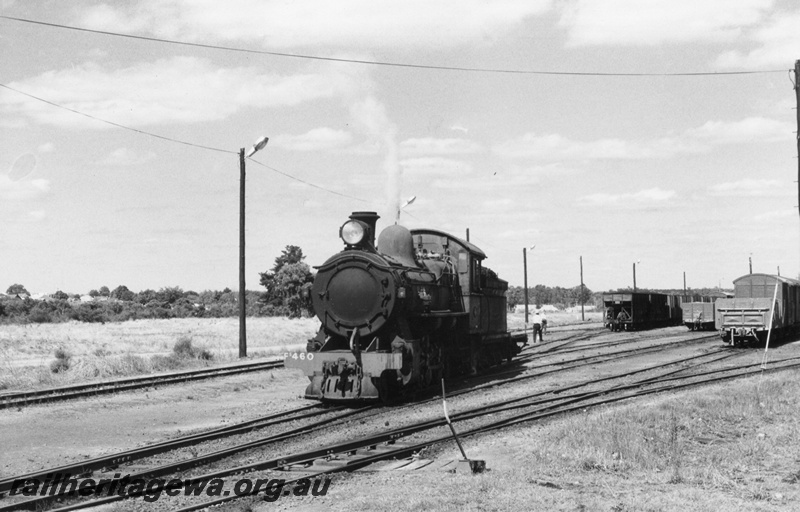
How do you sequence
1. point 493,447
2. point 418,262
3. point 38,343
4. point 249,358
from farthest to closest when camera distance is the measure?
point 38,343
point 249,358
point 418,262
point 493,447

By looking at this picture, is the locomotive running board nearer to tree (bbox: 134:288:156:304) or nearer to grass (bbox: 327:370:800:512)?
grass (bbox: 327:370:800:512)

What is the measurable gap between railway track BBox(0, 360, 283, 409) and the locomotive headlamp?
22.1ft

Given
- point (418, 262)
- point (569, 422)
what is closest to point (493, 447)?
point (569, 422)

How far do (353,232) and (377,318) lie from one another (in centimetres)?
185

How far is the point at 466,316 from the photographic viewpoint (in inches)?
699

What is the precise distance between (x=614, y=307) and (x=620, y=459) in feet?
121

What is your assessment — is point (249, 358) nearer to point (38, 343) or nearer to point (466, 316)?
point (466, 316)

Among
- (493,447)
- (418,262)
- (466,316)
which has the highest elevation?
(418,262)

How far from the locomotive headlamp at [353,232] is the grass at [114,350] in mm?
9389

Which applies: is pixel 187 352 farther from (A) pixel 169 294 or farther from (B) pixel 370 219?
(A) pixel 169 294

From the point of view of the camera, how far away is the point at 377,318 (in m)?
14.4

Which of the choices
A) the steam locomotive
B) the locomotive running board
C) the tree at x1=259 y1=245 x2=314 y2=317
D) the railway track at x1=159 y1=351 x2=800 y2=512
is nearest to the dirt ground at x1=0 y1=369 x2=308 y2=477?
the locomotive running board

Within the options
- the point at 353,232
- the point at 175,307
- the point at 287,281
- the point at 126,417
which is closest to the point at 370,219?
the point at 353,232

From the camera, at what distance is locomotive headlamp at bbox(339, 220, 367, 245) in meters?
15.0
